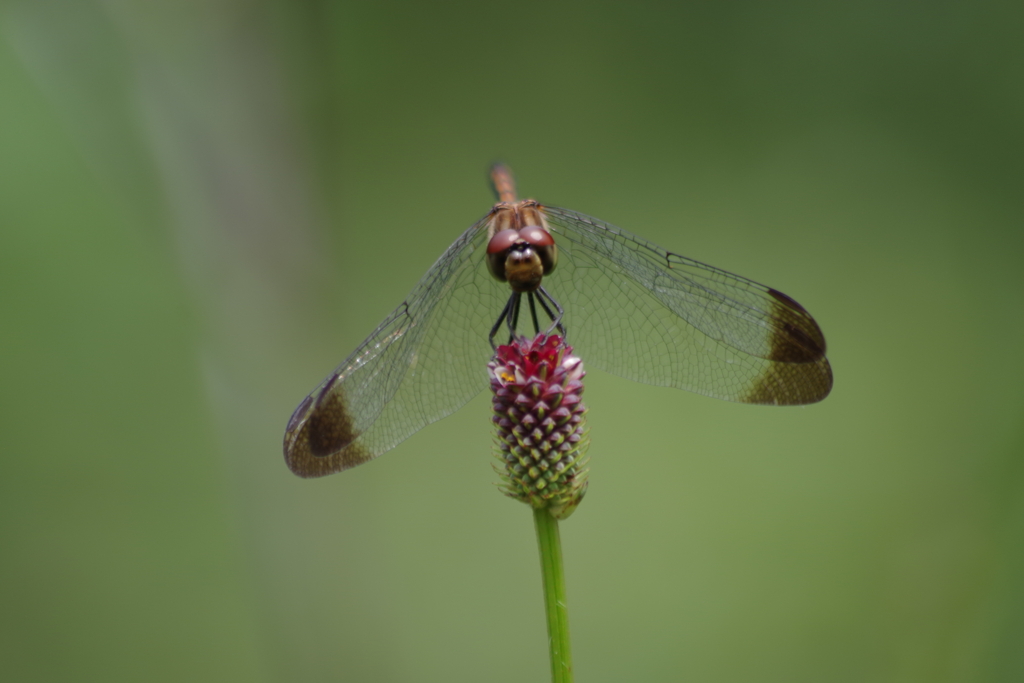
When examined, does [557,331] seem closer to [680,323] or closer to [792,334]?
[680,323]

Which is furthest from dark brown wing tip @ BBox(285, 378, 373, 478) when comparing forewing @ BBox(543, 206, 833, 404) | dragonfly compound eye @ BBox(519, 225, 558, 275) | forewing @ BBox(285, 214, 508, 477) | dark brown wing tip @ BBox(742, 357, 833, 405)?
dark brown wing tip @ BBox(742, 357, 833, 405)

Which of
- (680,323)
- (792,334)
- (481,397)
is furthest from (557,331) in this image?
(481,397)

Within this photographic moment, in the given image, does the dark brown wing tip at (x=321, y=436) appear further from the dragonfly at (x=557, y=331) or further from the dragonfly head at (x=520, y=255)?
the dragonfly head at (x=520, y=255)

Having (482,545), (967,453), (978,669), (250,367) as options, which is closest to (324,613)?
(482,545)

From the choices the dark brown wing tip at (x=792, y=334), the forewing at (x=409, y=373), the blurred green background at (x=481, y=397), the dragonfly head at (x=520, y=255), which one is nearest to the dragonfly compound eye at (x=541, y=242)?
the dragonfly head at (x=520, y=255)

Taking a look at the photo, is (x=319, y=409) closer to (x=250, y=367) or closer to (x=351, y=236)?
(x=250, y=367)

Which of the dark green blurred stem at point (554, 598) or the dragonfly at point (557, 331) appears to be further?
the dragonfly at point (557, 331)

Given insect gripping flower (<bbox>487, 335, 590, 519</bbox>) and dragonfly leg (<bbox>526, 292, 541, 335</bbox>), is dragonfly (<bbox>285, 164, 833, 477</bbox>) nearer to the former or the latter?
dragonfly leg (<bbox>526, 292, 541, 335</bbox>)
